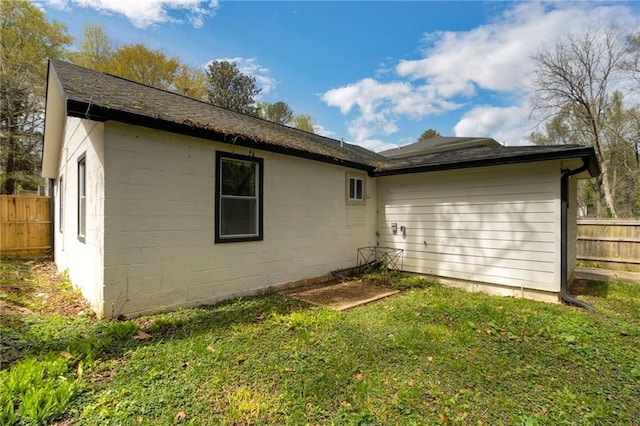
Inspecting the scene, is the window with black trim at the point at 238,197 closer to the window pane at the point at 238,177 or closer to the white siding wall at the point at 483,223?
the window pane at the point at 238,177

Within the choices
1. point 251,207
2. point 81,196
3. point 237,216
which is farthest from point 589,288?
point 81,196

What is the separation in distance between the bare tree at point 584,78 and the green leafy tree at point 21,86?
28.8 m

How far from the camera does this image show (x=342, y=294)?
5.73 m

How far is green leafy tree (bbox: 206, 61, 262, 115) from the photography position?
76.4ft

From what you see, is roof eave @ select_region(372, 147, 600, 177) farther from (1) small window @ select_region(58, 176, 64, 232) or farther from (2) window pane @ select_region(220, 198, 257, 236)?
(1) small window @ select_region(58, 176, 64, 232)

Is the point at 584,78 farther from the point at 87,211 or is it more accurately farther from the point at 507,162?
the point at 87,211

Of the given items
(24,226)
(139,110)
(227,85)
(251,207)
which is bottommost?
(24,226)

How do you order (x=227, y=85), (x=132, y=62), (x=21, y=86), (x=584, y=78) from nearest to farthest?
1. (x=21, y=86)
2. (x=584, y=78)
3. (x=132, y=62)
4. (x=227, y=85)

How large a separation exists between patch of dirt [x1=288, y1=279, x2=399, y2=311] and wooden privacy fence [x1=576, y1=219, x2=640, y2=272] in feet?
23.2

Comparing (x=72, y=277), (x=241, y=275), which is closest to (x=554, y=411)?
(x=241, y=275)

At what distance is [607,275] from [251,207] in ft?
29.3

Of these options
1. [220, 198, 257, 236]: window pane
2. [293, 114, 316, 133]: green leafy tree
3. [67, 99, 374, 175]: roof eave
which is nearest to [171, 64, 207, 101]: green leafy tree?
[293, 114, 316, 133]: green leafy tree

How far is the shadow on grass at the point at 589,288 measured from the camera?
5.77 m

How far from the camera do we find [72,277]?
5859mm
